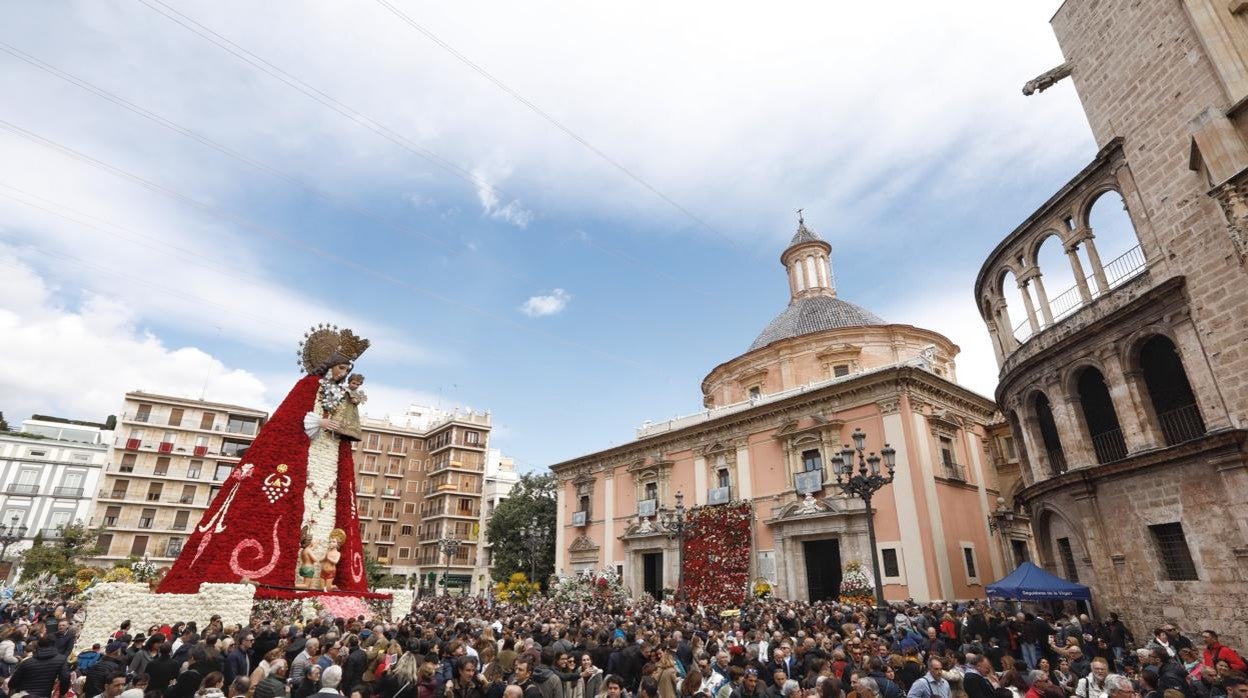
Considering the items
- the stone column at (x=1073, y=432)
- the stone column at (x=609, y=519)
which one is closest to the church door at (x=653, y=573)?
the stone column at (x=609, y=519)

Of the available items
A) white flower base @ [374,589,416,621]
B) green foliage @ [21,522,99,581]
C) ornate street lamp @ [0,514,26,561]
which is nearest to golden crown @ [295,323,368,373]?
white flower base @ [374,589,416,621]

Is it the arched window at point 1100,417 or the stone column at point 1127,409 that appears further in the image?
the arched window at point 1100,417

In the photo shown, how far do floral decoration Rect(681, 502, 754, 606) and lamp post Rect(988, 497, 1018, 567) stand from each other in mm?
8306

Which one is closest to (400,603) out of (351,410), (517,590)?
(351,410)

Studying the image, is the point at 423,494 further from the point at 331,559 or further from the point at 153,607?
the point at 153,607

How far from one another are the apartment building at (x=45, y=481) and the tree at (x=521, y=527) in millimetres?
28376

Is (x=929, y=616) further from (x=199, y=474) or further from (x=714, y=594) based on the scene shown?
(x=199, y=474)

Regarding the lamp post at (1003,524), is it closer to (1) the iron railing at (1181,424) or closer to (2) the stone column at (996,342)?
(2) the stone column at (996,342)

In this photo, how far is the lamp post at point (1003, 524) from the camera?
2177 centimetres

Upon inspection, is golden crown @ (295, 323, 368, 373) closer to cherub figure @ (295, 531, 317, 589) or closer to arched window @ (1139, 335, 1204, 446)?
cherub figure @ (295, 531, 317, 589)

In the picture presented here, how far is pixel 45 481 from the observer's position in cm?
4534

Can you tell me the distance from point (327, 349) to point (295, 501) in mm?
4395

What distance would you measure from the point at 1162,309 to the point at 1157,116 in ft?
13.0

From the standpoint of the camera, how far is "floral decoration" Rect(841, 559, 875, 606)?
18.5 meters
